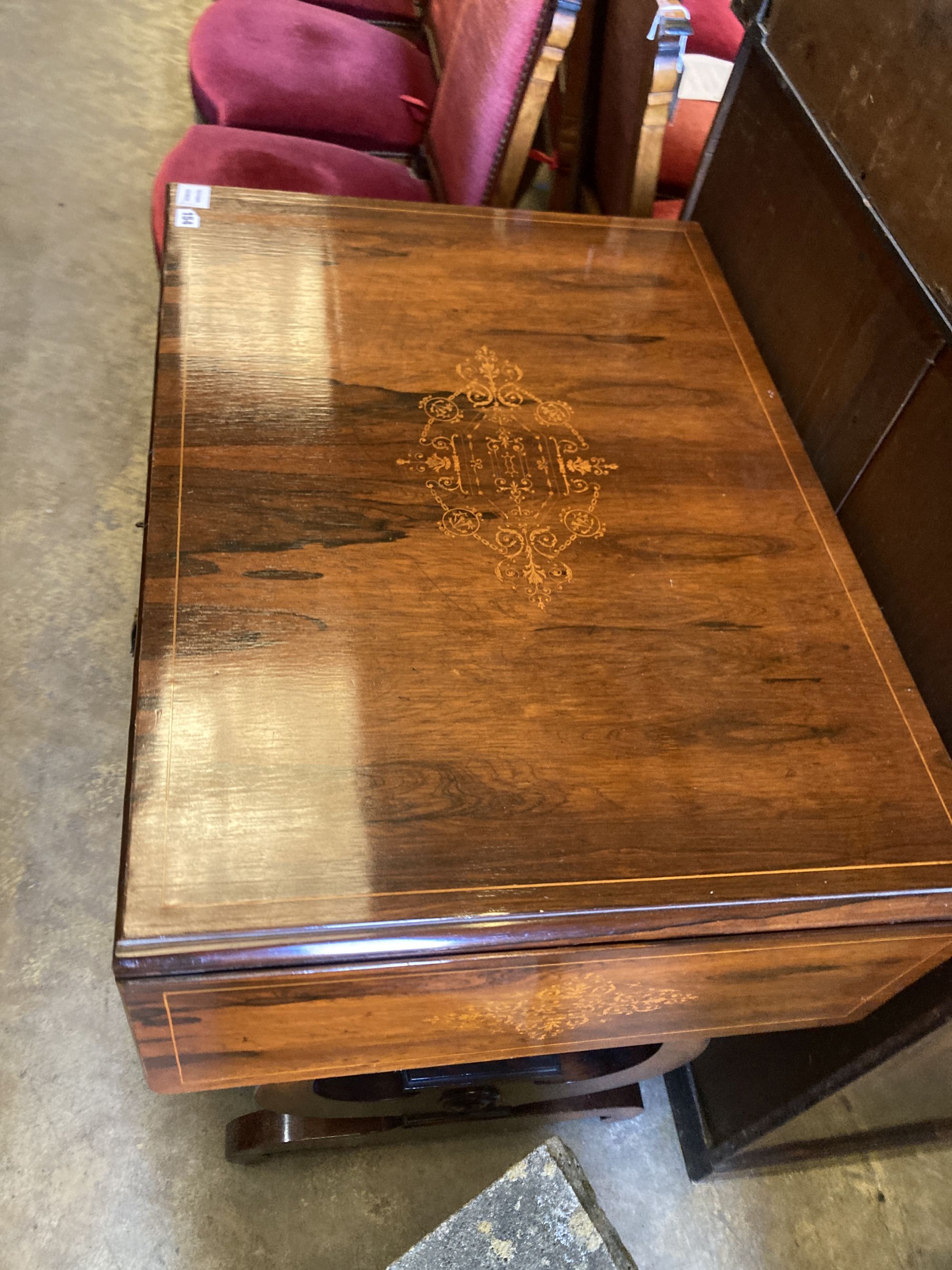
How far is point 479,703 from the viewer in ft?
2.64

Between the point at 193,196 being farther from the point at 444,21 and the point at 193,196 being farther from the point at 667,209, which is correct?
the point at 444,21

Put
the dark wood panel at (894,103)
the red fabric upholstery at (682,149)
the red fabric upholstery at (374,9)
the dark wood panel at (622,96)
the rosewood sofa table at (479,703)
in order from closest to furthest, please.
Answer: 1. the rosewood sofa table at (479,703)
2. the dark wood panel at (894,103)
3. the dark wood panel at (622,96)
4. the red fabric upholstery at (682,149)
5. the red fabric upholstery at (374,9)

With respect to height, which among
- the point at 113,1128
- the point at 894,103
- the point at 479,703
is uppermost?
the point at 894,103

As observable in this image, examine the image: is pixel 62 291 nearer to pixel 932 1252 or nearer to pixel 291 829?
pixel 291 829

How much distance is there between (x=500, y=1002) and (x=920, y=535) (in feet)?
1.95

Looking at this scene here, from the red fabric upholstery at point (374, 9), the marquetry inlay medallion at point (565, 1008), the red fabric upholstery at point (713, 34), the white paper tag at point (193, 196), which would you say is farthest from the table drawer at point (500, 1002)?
the red fabric upholstery at point (374, 9)

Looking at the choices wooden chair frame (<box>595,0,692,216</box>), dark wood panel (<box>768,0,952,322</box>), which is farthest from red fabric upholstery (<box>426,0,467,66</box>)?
dark wood panel (<box>768,0,952,322</box>)

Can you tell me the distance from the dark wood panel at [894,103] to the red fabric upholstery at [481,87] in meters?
0.38

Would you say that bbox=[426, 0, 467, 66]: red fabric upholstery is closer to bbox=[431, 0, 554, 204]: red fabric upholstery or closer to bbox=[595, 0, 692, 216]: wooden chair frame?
bbox=[431, 0, 554, 204]: red fabric upholstery

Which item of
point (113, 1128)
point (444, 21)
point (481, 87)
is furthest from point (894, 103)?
point (113, 1128)

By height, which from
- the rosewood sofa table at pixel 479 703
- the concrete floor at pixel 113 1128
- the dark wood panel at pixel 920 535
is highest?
the dark wood panel at pixel 920 535

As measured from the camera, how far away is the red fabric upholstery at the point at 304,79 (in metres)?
1.80

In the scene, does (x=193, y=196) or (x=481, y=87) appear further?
(x=481, y=87)

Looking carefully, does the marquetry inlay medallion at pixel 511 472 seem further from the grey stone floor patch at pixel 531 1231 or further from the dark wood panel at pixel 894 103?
the grey stone floor patch at pixel 531 1231
